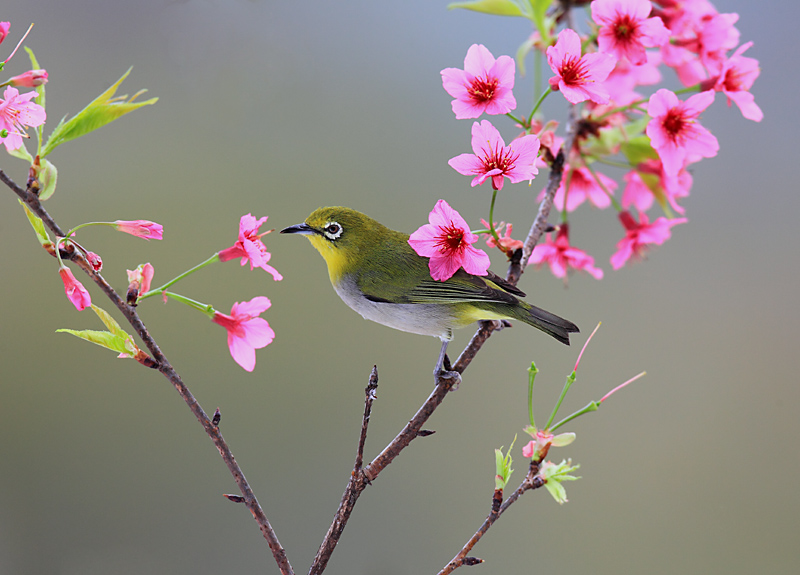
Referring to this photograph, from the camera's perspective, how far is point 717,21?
0.87 metres

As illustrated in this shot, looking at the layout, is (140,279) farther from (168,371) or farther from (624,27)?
(624,27)

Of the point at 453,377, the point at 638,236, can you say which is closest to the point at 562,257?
the point at 638,236

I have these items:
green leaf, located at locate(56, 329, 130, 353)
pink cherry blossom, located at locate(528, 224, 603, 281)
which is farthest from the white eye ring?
pink cherry blossom, located at locate(528, 224, 603, 281)

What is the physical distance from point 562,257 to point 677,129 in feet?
0.79

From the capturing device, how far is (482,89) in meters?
0.61

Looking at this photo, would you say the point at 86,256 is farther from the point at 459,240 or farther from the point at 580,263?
the point at 580,263

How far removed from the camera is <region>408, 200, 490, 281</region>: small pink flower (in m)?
0.54

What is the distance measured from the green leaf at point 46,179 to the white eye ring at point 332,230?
239mm

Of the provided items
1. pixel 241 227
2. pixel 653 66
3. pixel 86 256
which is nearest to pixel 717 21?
pixel 653 66

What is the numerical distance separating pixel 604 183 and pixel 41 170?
739mm

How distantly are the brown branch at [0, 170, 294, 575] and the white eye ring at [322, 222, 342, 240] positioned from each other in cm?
19

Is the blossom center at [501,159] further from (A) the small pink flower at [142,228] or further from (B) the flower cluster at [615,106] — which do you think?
(A) the small pink flower at [142,228]

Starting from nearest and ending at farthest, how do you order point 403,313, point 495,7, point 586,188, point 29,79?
point 29,79, point 403,313, point 495,7, point 586,188

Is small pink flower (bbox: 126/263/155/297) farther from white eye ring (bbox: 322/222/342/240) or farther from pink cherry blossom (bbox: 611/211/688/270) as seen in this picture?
pink cherry blossom (bbox: 611/211/688/270)
